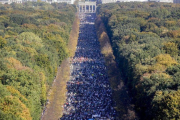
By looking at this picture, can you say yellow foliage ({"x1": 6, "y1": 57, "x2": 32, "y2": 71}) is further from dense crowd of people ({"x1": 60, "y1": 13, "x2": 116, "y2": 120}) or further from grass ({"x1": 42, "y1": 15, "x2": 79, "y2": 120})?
dense crowd of people ({"x1": 60, "y1": 13, "x2": 116, "y2": 120})

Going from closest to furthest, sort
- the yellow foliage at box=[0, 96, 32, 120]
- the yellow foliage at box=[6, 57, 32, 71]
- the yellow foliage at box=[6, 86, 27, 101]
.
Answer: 1. the yellow foliage at box=[0, 96, 32, 120]
2. the yellow foliage at box=[6, 86, 27, 101]
3. the yellow foliage at box=[6, 57, 32, 71]

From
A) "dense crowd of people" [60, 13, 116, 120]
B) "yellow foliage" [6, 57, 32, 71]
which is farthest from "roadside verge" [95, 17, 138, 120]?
"yellow foliage" [6, 57, 32, 71]

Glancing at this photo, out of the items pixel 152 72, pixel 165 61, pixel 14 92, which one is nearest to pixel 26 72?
pixel 14 92

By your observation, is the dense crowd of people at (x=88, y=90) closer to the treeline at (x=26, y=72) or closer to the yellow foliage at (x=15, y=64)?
the treeline at (x=26, y=72)

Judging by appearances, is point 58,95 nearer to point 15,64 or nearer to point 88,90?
point 88,90

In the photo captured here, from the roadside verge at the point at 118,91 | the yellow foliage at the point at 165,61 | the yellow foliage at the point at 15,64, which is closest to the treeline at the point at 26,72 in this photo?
the yellow foliage at the point at 15,64

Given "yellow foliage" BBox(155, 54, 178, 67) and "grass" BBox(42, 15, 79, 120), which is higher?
"yellow foliage" BBox(155, 54, 178, 67)

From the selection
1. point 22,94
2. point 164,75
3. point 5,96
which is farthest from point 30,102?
point 164,75

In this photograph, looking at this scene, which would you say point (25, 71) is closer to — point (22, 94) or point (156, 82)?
point (22, 94)

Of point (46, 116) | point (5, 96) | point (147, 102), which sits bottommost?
point (46, 116)
